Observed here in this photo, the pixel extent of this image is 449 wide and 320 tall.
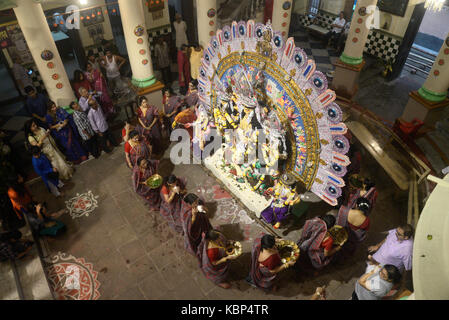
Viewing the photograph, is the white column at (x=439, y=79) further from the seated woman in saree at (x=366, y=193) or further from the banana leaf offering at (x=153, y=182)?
the banana leaf offering at (x=153, y=182)

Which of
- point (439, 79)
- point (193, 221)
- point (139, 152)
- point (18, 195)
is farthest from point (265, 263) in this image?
point (439, 79)

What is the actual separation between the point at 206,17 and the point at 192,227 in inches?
246

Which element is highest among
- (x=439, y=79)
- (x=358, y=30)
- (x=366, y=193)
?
(x=358, y=30)

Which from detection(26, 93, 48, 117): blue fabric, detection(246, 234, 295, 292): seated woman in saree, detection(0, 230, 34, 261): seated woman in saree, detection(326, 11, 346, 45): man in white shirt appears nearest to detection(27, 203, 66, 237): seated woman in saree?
detection(0, 230, 34, 261): seated woman in saree

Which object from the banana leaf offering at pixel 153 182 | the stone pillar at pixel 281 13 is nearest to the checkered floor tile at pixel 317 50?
the stone pillar at pixel 281 13

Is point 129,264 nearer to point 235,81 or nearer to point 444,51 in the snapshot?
point 235,81

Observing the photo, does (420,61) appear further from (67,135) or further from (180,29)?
(67,135)

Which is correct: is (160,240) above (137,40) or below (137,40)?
below

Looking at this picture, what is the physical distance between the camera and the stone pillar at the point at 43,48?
745cm

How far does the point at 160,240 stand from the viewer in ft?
23.8

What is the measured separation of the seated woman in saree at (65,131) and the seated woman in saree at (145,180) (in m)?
2.25

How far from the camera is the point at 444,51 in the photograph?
26.7ft

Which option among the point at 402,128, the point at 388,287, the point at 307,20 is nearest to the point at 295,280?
the point at 388,287

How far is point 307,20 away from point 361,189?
10.6 meters
